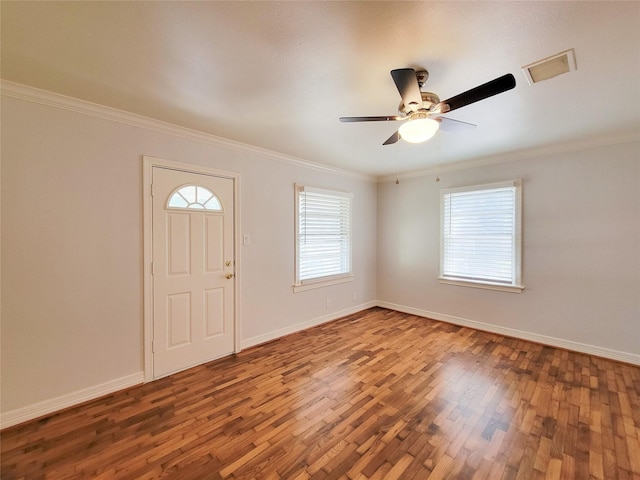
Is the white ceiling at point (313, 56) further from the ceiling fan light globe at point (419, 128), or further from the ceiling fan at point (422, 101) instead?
the ceiling fan light globe at point (419, 128)

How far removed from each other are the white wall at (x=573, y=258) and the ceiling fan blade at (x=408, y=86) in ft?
9.00

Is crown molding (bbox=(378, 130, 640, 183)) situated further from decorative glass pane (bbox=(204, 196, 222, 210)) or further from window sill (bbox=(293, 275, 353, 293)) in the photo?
decorative glass pane (bbox=(204, 196, 222, 210))

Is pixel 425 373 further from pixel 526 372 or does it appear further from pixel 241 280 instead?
pixel 241 280

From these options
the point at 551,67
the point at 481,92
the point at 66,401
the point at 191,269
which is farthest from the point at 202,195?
the point at 551,67

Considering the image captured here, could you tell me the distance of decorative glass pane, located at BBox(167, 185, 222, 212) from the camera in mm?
2805

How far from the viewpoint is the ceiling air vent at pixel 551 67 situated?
1.69 m

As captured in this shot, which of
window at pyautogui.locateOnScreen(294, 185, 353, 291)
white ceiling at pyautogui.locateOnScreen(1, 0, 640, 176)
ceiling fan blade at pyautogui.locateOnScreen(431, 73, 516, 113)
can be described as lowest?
window at pyautogui.locateOnScreen(294, 185, 353, 291)

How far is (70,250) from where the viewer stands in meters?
2.25

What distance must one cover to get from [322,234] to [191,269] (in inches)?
80.6

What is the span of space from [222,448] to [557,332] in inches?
156

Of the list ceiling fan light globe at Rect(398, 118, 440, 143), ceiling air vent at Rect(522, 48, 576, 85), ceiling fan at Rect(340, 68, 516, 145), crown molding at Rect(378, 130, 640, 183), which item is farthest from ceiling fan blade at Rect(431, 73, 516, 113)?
crown molding at Rect(378, 130, 640, 183)

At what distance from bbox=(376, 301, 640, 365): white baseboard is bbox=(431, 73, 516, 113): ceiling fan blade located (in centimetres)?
336

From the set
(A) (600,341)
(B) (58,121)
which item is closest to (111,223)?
(B) (58,121)

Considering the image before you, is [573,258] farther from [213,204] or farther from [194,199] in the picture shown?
[194,199]
